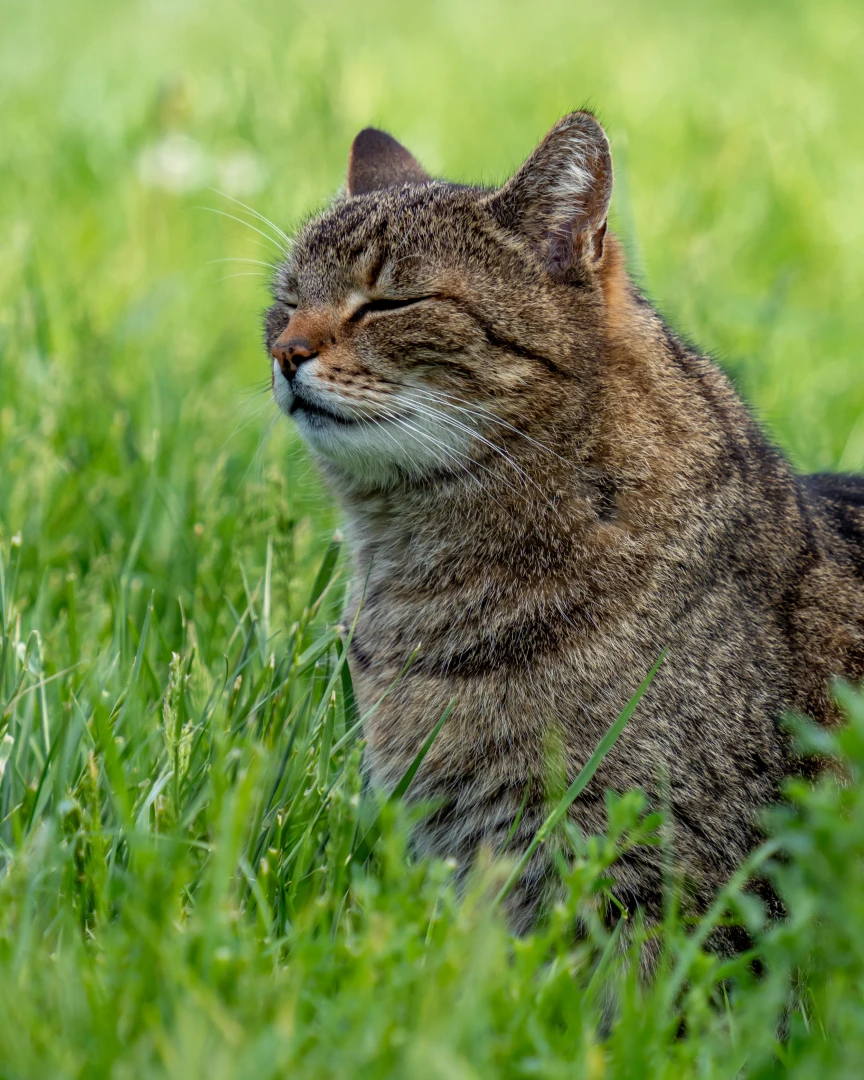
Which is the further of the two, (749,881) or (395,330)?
(395,330)

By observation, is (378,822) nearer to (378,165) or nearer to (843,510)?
(843,510)

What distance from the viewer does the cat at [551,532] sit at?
2.21 m

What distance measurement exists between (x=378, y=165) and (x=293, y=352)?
2.81 ft

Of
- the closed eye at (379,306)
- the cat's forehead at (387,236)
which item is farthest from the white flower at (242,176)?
the closed eye at (379,306)

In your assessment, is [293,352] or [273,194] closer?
[293,352]

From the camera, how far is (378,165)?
10.0ft

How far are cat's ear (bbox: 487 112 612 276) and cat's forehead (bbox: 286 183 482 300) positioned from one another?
0.09 meters

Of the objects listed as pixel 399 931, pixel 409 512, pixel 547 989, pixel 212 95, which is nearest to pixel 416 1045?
pixel 399 931

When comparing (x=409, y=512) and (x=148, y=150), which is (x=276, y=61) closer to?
(x=148, y=150)

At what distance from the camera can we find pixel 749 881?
2152 mm

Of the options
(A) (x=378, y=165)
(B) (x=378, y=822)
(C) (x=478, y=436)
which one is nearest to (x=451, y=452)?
(C) (x=478, y=436)

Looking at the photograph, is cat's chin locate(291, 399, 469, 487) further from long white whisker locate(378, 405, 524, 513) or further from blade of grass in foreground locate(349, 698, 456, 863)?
blade of grass in foreground locate(349, 698, 456, 863)

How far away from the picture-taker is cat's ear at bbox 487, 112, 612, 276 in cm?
240

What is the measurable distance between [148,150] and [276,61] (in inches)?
27.2
